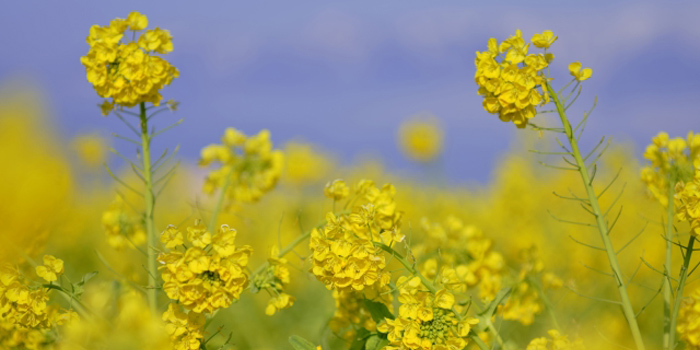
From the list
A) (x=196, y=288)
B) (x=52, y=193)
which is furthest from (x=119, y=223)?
(x=196, y=288)

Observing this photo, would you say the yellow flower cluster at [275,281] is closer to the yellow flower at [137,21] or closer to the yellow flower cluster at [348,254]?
the yellow flower cluster at [348,254]

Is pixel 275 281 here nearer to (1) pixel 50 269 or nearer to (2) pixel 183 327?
(2) pixel 183 327

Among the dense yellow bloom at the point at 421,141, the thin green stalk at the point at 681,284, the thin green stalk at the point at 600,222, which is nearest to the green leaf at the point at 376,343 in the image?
the thin green stalk at the point at 600,222

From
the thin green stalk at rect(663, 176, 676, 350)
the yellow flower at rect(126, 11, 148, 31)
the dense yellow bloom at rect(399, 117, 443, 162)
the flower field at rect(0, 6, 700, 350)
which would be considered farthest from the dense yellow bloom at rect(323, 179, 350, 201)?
the dense yellow bloom at rect(399, 117, 443, 162)

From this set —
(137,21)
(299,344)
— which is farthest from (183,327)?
(137,21)

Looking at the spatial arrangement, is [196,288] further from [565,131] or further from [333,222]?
[565,131]
